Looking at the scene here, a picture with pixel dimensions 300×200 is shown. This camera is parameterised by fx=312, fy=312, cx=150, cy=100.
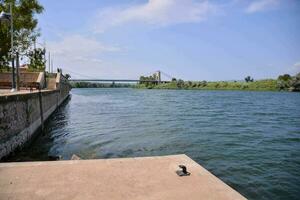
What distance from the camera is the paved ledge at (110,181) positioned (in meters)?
5.26

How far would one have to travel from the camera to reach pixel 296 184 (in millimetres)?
9352

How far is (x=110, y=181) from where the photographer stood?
5.95 m

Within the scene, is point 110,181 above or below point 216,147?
above

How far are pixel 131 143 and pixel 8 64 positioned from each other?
29.0 m

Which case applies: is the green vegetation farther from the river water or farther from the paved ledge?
the paved ledge

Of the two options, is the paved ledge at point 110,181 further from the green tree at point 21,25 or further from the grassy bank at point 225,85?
the grassy bank at point 225,85

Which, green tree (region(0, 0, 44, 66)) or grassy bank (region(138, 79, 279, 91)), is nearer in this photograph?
green tree (region(0, 0, 44, 66))

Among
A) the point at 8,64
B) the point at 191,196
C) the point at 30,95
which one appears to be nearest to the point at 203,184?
the point at 191,196

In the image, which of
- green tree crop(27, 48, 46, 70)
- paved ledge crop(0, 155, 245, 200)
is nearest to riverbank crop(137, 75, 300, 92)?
green tree crop(27, 48, 46, 70)

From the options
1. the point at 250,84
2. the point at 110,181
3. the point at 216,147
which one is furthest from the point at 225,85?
the point at 110,181

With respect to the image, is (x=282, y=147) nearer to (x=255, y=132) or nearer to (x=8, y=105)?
(x=255, y=132)

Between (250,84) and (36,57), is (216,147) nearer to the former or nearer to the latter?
(36,57)

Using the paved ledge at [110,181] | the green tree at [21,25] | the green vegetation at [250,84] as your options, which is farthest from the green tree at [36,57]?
the green vegetation at [250,84]

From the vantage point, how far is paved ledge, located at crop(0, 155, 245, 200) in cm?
526
